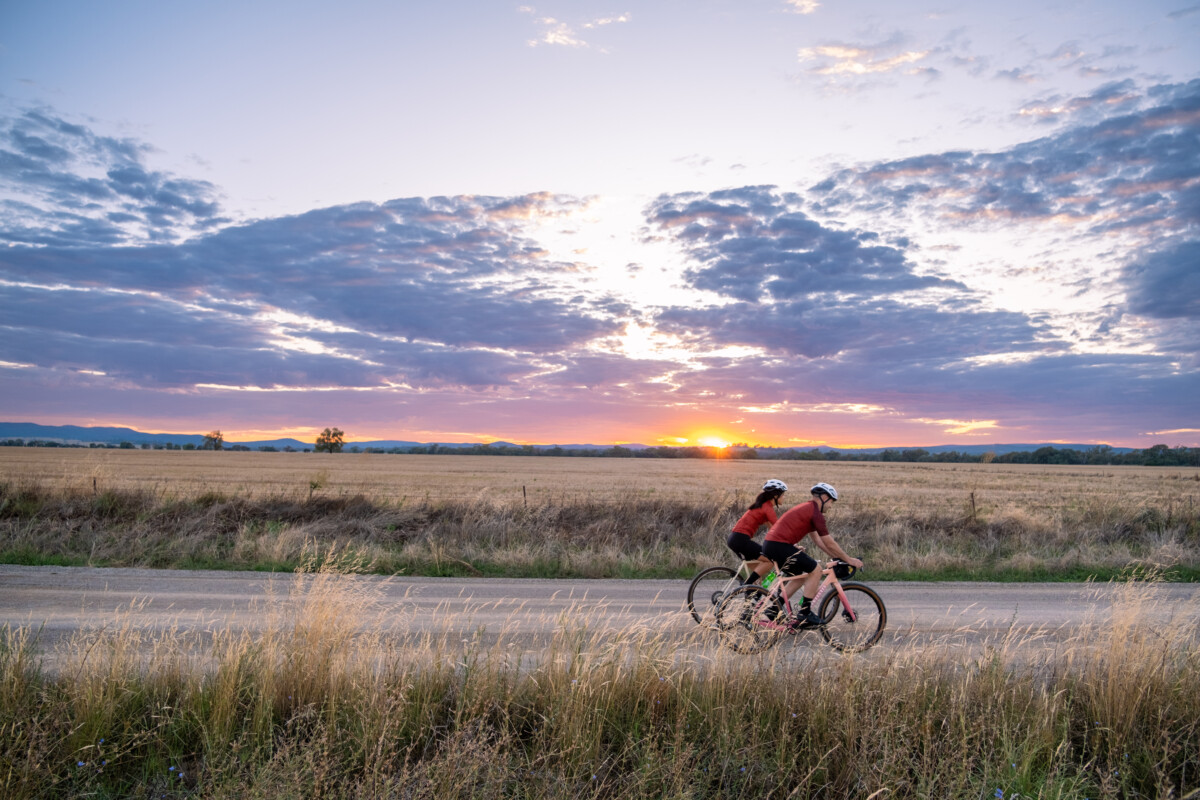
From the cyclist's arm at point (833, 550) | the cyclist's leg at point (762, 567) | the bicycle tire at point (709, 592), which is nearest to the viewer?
the cyclist's arm at point (833, 550)

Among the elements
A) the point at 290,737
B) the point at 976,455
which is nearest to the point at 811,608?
the point at 290,737

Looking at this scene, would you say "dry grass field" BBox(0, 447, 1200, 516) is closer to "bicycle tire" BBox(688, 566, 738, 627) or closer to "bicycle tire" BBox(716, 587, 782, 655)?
"bicycle tire" BBox(688, 566, 738, 627)

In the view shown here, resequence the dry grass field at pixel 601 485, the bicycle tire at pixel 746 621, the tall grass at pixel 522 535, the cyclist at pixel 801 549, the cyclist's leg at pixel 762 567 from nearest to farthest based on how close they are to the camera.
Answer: the bicycle tire at pixel 746 621, the cyclist at pixel 801 549, the cyclist's leg at pixel 762 567, the tall grass at pixel 522 535, the dry grass field at pixel 601 485

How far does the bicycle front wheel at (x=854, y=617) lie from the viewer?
27.8ft

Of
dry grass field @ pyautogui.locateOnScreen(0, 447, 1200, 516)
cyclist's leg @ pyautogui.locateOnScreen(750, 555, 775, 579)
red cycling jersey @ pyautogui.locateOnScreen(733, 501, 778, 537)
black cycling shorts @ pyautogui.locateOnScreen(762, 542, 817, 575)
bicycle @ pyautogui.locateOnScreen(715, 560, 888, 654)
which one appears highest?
red cycling jersey @ pyautogui.locateOnScreen(733, 501, 778, 537)

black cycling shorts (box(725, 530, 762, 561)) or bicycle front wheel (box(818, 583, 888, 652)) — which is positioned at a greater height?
black cycling shorts (box(725, 530, 762, 561))

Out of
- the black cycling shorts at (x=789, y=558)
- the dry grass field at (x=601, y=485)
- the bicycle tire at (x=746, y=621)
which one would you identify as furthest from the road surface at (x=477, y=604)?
the dry grass field at (x=601, y=485)

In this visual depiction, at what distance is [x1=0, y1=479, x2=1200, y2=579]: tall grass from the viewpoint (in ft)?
49.2

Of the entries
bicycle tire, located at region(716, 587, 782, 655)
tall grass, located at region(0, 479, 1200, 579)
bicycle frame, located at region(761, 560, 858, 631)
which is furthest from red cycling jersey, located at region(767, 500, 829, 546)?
tall grass, located at region(0, 479, 1200, 579)

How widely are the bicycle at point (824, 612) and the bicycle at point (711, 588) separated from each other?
139 millimetres

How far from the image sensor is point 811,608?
28.7 feet

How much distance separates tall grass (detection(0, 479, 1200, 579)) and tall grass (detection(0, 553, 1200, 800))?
8.55 metres

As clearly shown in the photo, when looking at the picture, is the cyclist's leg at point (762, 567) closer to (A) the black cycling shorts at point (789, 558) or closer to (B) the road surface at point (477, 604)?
(A) the black cycling shorts at point (789, 558)

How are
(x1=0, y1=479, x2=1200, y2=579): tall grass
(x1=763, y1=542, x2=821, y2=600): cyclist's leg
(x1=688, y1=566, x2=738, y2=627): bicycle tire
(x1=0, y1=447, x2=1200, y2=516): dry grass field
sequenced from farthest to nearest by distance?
(x1=0, y1=447, x2=1200, y2=516): dry grass field
(x1=0, y1=479, x2=1200, y2=579): tall grass
(x1=763, y1=542, x2=821, y2=600): cyclist's leg
(x1=688, y1=566, x2=738, y2=627): bicycle tire
